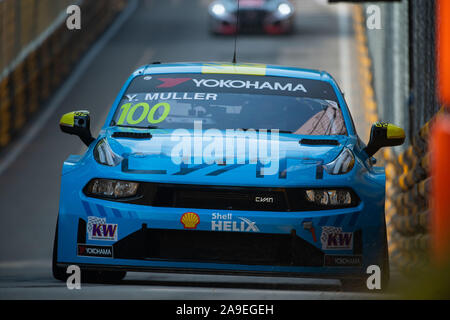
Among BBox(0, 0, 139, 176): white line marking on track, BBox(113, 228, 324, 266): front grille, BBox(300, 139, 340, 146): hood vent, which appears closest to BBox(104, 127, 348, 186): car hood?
BBox(300, 139, 340, 146): hood vent

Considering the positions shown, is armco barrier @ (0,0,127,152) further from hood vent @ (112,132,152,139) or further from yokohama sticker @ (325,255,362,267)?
yokohama sticker @ (325,255,362,267)

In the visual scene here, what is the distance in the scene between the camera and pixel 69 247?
21.0 feet

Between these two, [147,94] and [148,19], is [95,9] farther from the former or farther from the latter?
[147,94]

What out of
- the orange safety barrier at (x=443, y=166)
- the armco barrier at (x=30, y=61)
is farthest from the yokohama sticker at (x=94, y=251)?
the armco barrier at (x=30, y=61)

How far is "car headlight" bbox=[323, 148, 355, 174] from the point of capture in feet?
20.8

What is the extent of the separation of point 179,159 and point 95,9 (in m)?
27.1

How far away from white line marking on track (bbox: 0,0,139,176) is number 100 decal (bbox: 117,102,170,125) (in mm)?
12532

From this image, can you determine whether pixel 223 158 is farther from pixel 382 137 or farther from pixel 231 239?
pixel 382 137

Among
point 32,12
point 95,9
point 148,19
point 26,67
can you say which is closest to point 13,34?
point 26,67

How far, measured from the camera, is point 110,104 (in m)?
24.1

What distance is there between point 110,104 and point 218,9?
25.9ft

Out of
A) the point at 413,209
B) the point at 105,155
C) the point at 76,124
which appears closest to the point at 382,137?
the point at 105,155
